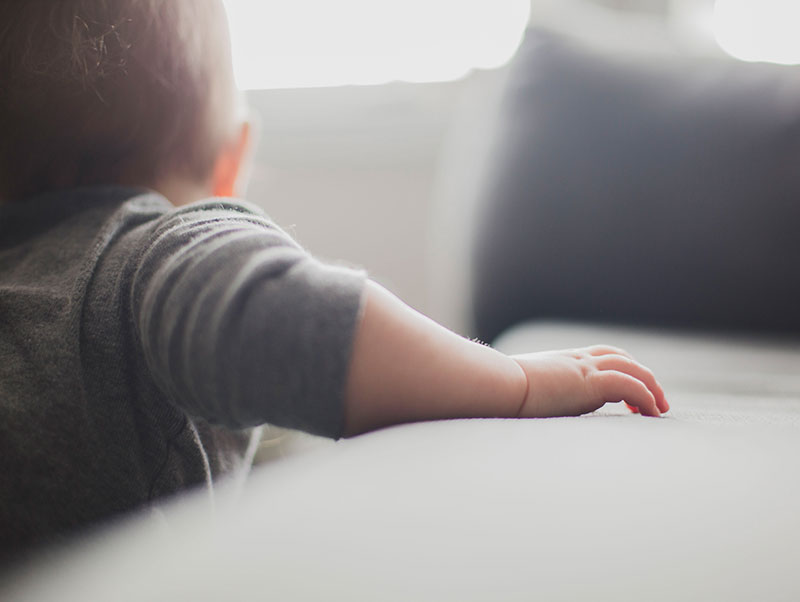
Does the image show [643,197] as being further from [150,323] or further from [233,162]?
[150,323]

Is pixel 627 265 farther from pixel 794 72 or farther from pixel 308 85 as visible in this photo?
pixel 308 85

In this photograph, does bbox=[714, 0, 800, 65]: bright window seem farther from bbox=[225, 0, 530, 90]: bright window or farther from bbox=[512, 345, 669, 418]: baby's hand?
bbox=[512, 345, 669, 418]: baby's hand

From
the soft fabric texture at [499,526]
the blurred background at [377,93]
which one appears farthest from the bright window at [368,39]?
the soft fabric texture at [499,526]

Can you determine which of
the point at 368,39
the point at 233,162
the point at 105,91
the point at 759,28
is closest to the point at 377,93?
the point at 368,39

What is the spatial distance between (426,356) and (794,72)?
81 centimetres

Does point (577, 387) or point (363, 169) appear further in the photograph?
point (363, 169)

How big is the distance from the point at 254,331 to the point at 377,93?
4.64ft

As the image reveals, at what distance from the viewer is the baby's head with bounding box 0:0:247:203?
0.48 m

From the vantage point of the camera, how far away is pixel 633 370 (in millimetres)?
457

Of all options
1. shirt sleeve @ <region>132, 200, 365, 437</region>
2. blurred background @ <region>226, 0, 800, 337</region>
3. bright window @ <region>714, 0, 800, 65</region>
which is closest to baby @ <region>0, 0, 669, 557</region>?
shirt sleeve @ <region>132, 200, 365, 437</region>

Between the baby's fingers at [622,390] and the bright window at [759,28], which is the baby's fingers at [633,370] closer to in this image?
the baby's fingers at [622,390]

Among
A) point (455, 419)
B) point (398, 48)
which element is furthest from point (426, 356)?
point (398, 48)

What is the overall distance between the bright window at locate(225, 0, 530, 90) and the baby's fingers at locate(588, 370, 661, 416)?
133cm

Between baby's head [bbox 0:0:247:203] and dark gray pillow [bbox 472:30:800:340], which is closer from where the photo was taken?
baby's head [bbox 0:0:247:203]
